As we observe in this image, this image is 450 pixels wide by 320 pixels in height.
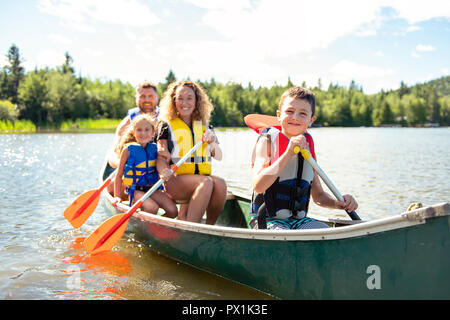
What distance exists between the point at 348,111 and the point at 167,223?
91.1 m

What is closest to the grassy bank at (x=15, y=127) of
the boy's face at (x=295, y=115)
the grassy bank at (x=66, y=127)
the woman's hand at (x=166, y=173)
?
the grassy bank at (x=66, y=127)

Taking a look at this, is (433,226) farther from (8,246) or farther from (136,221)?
(8,246)

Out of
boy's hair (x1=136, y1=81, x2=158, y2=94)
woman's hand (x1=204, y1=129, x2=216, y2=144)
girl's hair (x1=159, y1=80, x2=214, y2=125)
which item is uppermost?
boy's hair (x1=136, y1=81, x2=158, y2=94)

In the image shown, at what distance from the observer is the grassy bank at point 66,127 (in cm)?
3433

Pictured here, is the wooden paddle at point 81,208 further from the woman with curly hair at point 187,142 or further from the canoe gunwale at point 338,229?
the canoe gunwale at point 338,229

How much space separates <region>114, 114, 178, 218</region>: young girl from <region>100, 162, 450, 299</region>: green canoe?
69cm

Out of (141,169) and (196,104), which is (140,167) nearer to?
(141,169)

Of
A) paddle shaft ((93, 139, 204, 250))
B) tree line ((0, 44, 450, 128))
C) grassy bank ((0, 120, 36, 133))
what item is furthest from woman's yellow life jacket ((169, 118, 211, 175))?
grassy bank ((0, 120, 36, 133))

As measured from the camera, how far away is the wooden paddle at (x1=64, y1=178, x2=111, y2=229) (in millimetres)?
4812

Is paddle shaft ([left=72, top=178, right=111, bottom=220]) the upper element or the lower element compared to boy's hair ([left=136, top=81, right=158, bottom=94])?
lower

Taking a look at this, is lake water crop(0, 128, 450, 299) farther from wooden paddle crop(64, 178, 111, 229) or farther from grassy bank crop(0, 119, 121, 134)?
grassy bank crop(0, 119, 121, 134)

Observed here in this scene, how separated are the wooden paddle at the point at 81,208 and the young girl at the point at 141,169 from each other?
844 millimetres

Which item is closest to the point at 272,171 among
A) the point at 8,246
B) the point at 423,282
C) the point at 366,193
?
the point at 423,282

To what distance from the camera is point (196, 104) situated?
13.4ft
